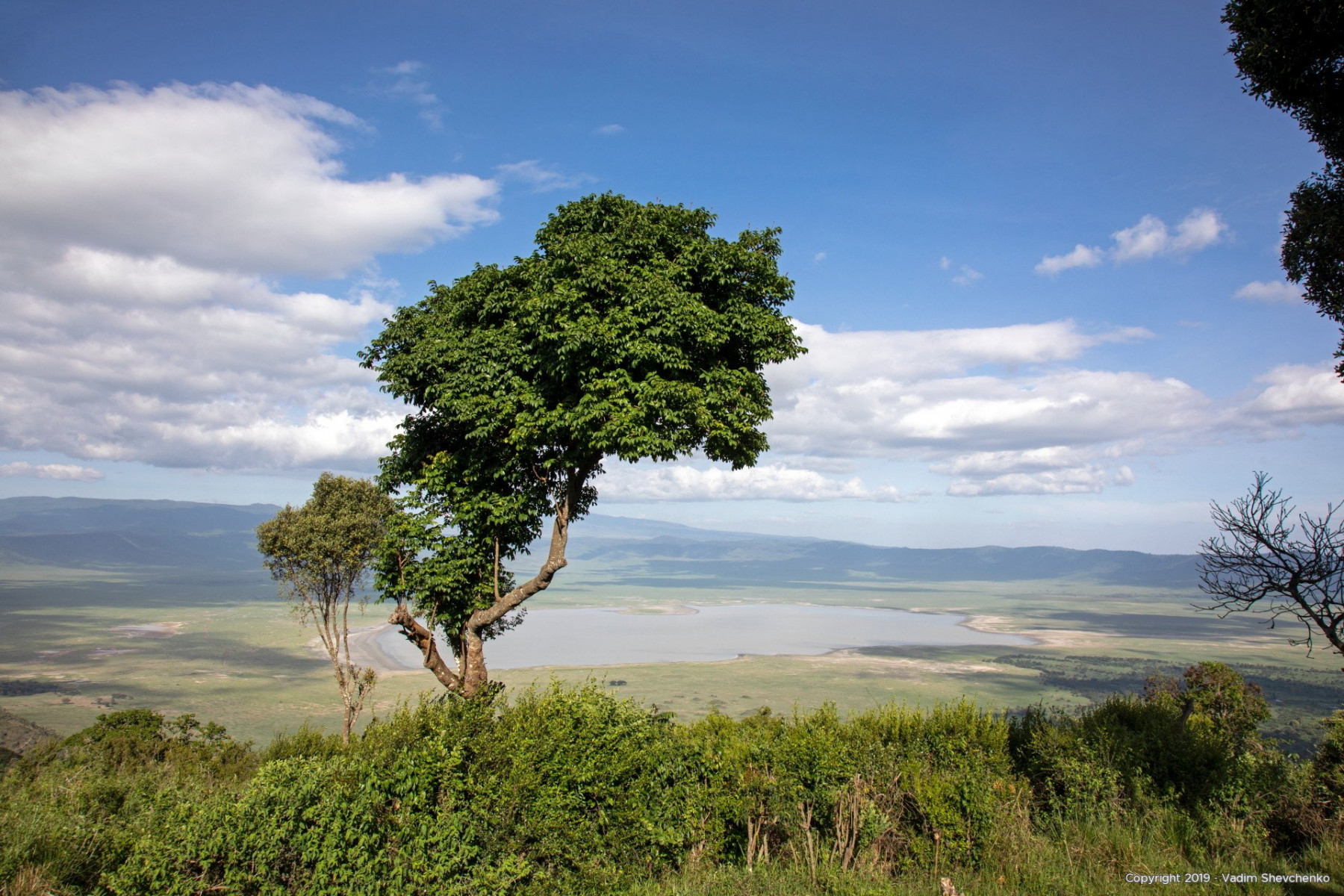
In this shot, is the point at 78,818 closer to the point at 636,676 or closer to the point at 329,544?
the point at 329,544

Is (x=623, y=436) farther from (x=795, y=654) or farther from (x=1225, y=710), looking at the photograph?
(x=795, y=654)

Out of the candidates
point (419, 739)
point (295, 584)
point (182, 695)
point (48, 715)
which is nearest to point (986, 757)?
point (419, 739)

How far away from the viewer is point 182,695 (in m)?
70.6

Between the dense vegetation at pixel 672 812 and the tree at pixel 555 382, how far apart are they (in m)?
4.77

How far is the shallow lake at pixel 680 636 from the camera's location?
329 feet

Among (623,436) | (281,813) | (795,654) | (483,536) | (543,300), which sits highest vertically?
(543,300)

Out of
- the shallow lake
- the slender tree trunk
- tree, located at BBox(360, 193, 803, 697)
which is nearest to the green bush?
the slender tree trunk

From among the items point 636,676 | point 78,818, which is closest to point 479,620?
point 78,818

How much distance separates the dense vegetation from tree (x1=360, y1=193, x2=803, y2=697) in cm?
477

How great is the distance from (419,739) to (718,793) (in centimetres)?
357

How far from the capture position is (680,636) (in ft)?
434

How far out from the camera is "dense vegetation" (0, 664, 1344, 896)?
20.7ft

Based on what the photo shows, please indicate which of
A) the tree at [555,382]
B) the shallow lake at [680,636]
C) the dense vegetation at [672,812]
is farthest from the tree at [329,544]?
the shallow lake at [680,636]

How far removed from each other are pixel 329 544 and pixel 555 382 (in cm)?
1457
